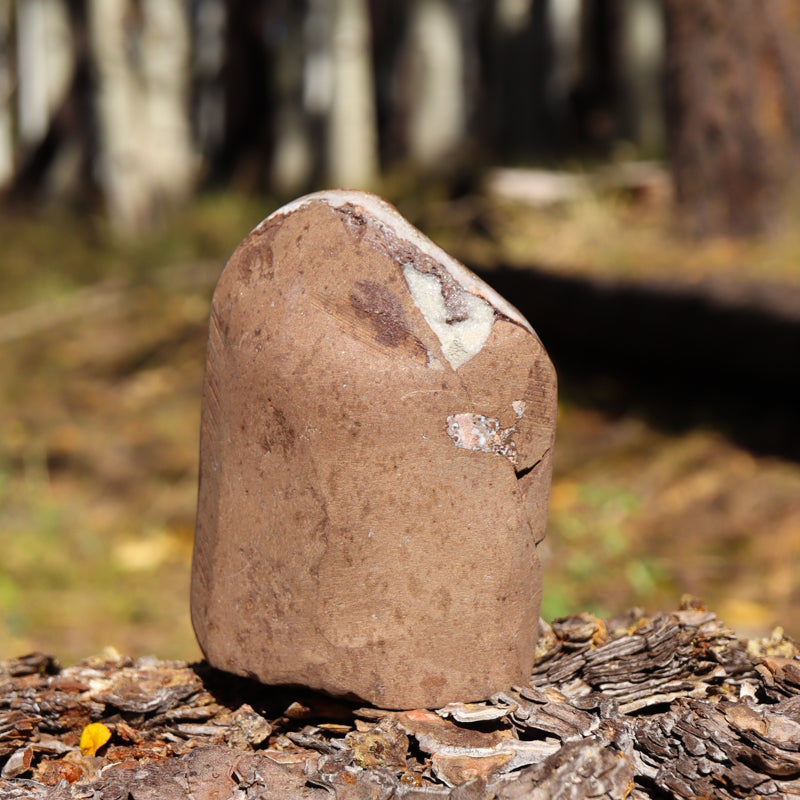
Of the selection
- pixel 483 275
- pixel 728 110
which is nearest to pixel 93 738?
pixel 483 275

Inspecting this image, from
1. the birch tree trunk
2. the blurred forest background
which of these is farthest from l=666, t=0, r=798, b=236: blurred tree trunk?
the birch tree trunk

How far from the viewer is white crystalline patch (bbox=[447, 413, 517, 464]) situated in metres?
1.95

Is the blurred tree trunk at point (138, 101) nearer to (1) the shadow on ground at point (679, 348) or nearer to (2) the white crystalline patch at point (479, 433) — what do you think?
(1) the shadow on ground at point (679, 348)

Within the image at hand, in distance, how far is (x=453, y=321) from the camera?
6.41 ft

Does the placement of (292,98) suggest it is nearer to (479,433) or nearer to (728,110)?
(728,110)

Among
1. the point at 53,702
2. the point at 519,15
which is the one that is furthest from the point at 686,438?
the point at 519,15

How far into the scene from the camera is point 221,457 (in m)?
2.12

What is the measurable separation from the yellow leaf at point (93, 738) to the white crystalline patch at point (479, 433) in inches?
39.1

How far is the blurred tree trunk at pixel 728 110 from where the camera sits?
507cm

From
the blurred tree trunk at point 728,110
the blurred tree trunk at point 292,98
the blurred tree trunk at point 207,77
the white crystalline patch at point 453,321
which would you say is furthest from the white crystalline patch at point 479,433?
the blurred tree trunk at point 207,77

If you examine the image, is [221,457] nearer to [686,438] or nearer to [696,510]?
[696,510]

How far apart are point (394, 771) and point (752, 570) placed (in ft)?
7.14

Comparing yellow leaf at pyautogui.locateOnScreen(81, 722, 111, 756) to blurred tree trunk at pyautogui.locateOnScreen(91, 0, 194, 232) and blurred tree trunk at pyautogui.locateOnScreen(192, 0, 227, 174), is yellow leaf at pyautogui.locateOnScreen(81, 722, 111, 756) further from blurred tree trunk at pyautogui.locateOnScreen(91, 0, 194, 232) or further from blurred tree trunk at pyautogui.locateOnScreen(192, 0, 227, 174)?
blurred tree trunk at pyautogui.locateOnScreen(192, 0, 227, 174)

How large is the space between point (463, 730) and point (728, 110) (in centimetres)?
415
